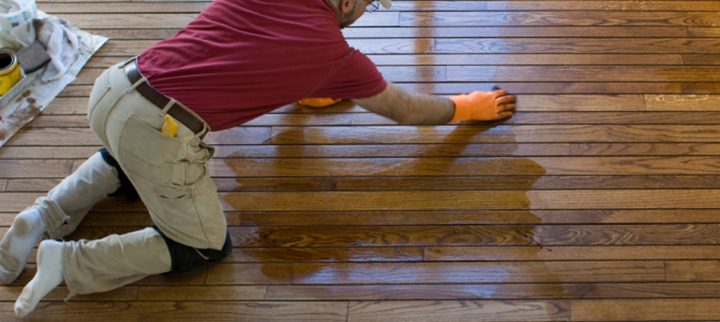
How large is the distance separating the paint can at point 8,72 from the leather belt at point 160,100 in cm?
94

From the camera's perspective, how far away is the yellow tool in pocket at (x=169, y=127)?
6.38 ft

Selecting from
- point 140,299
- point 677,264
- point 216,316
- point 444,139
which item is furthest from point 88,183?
point 677,264

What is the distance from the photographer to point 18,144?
8.68 ft

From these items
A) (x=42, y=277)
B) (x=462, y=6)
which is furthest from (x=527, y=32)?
(x=42, y=277)

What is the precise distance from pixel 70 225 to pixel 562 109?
1673mm

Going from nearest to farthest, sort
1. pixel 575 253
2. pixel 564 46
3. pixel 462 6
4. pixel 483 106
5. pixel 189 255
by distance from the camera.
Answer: pixel 189 255 → pixel 575 253 → pixel 483 106 → pixel 564 46 → pixel 462 6

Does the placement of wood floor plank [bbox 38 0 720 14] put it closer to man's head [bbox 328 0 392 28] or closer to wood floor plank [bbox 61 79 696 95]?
wood floor plank [bbox 61 79 696 95]

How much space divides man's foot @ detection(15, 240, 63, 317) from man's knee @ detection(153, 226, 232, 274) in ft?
0.94

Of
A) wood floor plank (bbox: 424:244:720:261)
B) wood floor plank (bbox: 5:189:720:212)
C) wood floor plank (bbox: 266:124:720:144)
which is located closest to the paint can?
wood floor plank (bbox: 5:189:720:212)

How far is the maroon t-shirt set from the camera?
6.33 ft

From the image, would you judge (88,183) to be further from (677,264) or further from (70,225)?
(677,264)

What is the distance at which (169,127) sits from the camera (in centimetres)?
196

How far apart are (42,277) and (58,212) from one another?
9.7 inches

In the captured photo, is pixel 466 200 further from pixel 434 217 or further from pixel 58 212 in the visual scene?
pixel 58 212
